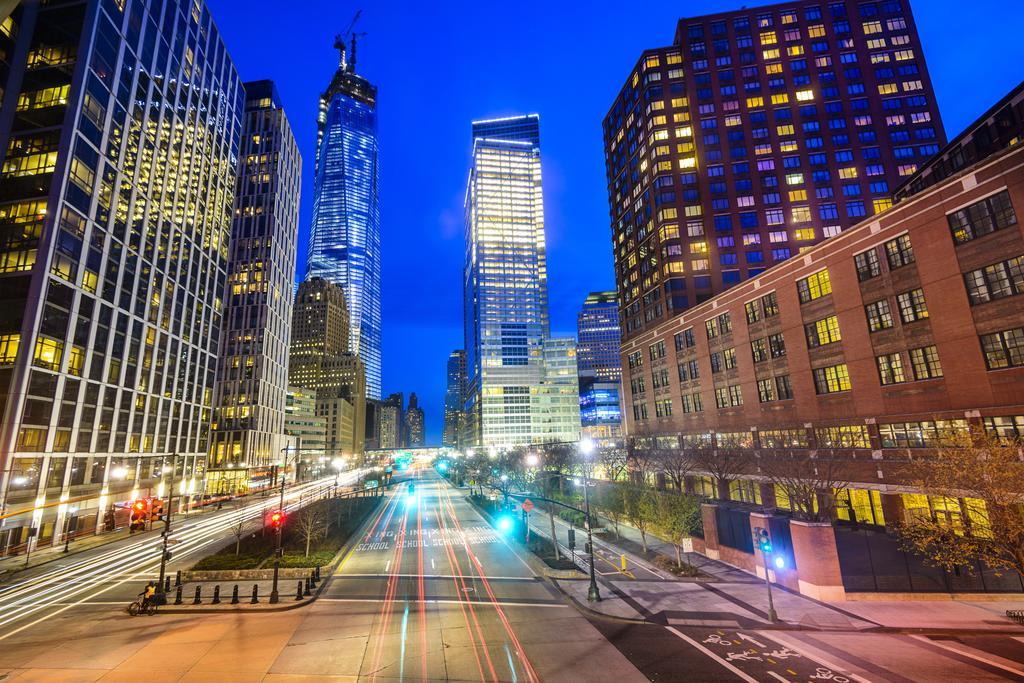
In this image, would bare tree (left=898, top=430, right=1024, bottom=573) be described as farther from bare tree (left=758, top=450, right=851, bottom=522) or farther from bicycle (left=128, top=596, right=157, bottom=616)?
bicycle (left=128, top=596, right=157, bottom=616)

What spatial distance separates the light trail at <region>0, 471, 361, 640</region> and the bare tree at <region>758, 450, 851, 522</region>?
4351cm

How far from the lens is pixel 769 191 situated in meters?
87.4

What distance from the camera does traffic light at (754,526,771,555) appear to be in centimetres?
A: 2452

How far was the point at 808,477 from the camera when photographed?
32.4 m

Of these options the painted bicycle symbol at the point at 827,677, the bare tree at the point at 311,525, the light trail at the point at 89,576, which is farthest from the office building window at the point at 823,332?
the light trail at the point at 89,576

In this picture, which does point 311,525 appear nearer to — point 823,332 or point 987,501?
point 987,501

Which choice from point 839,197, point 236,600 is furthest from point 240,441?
point 839,197

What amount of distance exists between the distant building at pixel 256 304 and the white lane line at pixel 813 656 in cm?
9483

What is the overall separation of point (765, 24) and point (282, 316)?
121 meters

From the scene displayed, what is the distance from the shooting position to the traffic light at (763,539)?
2452 centimetres

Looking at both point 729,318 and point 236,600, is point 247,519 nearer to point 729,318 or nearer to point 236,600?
point 236,600

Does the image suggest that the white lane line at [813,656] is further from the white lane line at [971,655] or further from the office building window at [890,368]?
the office building window at [890,368]

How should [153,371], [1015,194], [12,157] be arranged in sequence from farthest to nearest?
1. [153,371]
2. [12,157]
3. [1015,194]

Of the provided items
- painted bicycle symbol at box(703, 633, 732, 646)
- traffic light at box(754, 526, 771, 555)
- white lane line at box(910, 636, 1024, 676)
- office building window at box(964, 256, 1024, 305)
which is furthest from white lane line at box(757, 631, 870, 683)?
office building window at box(964, 256, 1024, 305)
